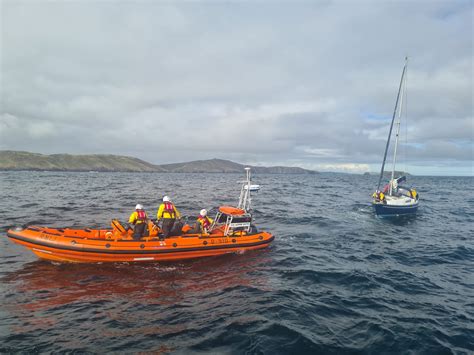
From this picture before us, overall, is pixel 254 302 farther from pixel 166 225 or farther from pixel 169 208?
pixel 169 208

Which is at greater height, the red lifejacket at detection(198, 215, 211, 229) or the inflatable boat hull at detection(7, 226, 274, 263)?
the red lifejacket at detection(198, 215, 211, 229)

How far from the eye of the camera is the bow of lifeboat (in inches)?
495

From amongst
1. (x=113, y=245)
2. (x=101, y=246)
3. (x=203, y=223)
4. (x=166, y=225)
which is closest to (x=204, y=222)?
(x=203, y=223)

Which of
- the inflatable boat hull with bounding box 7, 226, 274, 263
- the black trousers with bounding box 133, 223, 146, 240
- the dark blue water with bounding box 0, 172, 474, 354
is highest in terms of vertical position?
the black trousers with bounding box 133, 223, 146, 240

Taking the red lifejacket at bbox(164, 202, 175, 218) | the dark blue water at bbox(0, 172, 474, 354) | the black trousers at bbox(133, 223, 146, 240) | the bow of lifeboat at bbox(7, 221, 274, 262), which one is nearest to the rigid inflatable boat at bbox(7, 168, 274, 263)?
the bow of lifeboat at bbox(7, 221, 274, 262)

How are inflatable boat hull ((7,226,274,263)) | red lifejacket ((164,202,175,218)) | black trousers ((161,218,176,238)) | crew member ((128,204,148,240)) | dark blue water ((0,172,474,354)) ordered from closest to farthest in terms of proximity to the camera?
dark blue water ((0,172,474,354))
inflatable boat hull ((7,226,274,263))
crew member ((128,204,148,240))
red lifejacket ((164,202,175,218))
black trousers ((161,218,176,238))

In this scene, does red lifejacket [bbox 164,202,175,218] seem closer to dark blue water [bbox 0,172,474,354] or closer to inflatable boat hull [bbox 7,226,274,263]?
inflatable boat hull [bbox 7,226,274,263]

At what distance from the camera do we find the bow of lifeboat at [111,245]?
41.2ft

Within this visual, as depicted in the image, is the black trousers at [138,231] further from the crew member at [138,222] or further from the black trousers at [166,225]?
the black trousers at [166,225]

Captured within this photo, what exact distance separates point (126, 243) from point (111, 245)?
24.8 inches

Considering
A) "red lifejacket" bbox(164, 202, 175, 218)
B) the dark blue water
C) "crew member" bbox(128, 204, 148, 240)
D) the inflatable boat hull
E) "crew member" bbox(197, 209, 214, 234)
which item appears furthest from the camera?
"crew member" bbox(197, 209, 214, 234)

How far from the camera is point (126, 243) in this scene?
42.5 ft

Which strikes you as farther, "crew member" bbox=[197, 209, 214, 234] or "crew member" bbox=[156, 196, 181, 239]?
"crew member" bbox=[197, 209, 214, 234]

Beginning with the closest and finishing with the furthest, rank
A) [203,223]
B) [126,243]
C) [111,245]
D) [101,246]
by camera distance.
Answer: [101,246] < [111,245] < [126,243] < [203,223]
